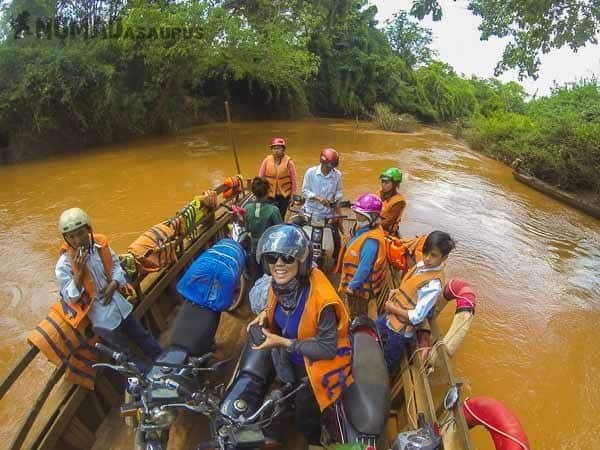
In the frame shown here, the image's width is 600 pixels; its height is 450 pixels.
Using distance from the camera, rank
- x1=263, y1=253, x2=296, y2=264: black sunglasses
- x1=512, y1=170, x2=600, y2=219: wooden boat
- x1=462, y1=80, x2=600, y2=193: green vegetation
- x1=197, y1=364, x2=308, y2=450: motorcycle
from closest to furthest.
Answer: x1=197, y1=364, x2=308, y2=450: motorcycle → x1=263, y1=253, x2=296, y2=264: black sunglasses → x1=512, y1=170, x2=600, y2=219: wooden boat → x1=462, y1=80, x2=600, y2=193: green vegetation

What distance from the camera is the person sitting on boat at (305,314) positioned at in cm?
188

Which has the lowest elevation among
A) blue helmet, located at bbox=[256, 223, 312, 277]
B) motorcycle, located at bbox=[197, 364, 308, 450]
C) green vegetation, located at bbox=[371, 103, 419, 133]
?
motorcycle, located at bbox=[197, 364, 308, 450]

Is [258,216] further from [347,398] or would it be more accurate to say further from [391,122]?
[391,122]

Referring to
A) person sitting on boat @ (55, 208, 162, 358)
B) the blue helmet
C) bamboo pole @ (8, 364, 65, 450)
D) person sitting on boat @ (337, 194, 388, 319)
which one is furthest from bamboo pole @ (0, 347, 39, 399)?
person sitting on boat @ (337, 194, 388, 319)

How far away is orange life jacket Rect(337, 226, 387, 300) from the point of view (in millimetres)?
3182

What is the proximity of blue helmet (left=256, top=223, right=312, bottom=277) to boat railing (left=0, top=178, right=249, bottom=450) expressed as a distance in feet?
5.37

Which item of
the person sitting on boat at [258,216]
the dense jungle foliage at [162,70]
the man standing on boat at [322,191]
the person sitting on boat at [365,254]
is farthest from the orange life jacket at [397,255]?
the dense jungle foliage at [162,70]

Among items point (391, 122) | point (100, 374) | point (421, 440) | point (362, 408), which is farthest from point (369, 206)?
point (391, 122)

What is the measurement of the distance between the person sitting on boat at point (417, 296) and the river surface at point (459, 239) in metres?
1.57

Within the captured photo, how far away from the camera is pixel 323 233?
15.5ft

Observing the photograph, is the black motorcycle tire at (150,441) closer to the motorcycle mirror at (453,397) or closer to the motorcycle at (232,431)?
the motorcycle at (232,431)

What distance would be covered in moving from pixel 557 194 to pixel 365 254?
33.8ft

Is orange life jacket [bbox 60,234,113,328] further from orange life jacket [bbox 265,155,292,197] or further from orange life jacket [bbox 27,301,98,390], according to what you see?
orange life jacket [bbox 265,155,292,197]

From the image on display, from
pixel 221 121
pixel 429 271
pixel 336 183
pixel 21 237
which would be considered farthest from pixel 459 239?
A: pixel 221 121
